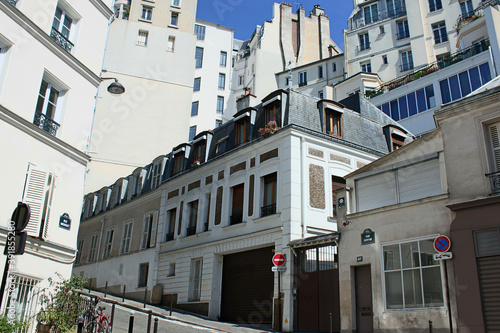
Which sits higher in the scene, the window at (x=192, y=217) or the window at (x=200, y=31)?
the window at (x=200, y=31)

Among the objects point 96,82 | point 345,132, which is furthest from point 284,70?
point 96,82

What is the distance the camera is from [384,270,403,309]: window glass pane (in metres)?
10.8

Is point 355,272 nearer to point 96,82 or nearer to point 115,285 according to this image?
point 96,82

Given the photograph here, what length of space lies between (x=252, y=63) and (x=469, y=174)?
40043 mm

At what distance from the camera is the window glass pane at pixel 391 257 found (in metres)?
11.1

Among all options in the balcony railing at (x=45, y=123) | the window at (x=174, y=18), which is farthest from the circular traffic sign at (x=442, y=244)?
the window at (x=174, y=18)

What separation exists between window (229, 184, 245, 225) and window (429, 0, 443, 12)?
2727 centimetres

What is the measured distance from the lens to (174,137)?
1240 inches

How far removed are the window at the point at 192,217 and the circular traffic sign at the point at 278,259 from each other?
6.11 meters

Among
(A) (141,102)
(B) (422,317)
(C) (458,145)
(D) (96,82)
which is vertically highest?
(A) (141,102)

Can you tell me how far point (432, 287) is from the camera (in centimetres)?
1019

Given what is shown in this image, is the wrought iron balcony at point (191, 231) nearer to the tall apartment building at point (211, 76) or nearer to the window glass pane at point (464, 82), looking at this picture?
the window glass pane at point (464, 82)

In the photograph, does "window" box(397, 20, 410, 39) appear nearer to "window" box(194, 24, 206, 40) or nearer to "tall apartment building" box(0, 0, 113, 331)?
"window" box(194, 24, 206, 40)

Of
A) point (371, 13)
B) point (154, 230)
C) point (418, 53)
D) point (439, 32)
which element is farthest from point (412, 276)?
point (371, 13)
